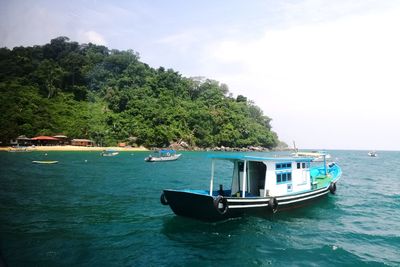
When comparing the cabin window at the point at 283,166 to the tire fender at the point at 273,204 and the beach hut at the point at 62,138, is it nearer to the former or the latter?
the tire fender at the point at 273,204

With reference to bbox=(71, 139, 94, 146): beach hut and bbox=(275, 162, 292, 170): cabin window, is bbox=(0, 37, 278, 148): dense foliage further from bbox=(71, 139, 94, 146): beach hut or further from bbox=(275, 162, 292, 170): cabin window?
bbox=(275, 162, 292, 170): cabin window

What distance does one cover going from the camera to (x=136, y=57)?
367 feet

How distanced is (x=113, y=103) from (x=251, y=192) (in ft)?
278

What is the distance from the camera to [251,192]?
57.2 feet

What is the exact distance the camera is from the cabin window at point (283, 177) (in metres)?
17.9

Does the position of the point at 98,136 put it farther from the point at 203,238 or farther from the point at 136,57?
the point at 203,238

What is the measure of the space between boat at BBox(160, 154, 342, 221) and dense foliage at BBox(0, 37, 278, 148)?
59.8 meters

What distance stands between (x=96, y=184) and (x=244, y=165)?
1678cm

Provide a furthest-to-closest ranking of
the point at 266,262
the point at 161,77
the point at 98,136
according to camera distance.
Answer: the point at 161,77, the point at 98,136, the point at 266,262

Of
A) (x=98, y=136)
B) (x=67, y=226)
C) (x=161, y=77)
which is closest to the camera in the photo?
(x=67, y=226)

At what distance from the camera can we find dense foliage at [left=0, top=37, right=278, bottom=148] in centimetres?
7475

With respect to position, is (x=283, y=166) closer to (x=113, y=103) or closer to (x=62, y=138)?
(x=62, y=138)

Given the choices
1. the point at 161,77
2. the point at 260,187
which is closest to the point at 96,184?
the point at 260,187

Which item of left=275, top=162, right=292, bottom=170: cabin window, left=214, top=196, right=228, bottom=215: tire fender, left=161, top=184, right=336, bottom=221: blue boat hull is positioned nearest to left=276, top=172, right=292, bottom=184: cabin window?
left=275, top=162, right=292, bottom=170: cabin window
